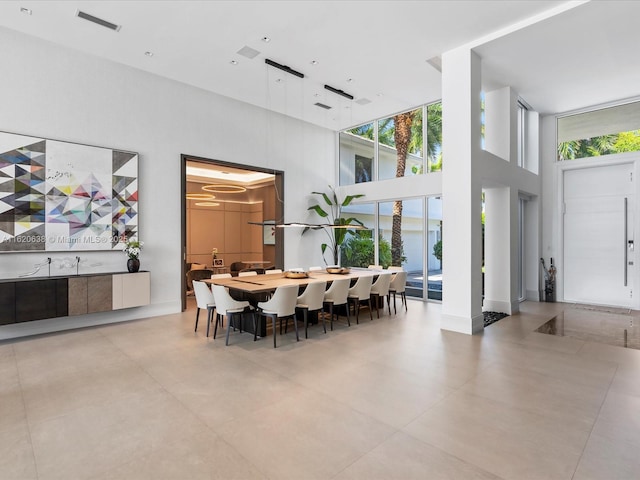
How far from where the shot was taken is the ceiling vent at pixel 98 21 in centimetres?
477

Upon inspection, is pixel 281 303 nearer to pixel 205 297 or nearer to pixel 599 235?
pixel 205 297

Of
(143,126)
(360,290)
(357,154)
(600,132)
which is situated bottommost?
(360,290)

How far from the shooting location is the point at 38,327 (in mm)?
5398

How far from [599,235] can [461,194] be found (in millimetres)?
4298

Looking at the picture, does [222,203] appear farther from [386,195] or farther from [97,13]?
[97,13]

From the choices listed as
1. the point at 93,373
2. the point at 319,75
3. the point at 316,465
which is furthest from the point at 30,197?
the point at 316,465

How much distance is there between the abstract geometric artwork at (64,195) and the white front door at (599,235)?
8.98 metres

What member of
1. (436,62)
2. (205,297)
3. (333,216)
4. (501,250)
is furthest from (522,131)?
(205,297)

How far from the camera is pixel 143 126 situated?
6.49 m

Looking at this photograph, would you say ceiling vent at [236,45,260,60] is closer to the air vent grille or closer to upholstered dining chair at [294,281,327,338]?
the air vent grille

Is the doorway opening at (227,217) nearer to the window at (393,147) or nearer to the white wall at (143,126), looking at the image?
the white wall at (143,126)

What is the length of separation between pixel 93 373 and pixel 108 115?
4.35m

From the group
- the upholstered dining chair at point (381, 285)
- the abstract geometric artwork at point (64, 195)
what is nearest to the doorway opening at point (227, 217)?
the abstract geometric artwork at point (64, 195)

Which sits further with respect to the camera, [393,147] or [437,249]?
[393,147]
